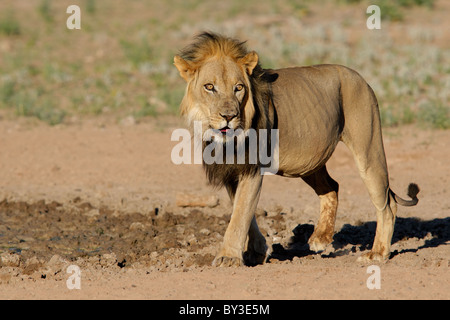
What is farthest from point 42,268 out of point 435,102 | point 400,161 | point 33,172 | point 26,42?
point 26,42

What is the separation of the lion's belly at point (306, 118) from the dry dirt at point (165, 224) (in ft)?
2.79

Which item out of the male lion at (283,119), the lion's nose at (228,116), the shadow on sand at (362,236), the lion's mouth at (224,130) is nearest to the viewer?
the lion's nose at (228,116)

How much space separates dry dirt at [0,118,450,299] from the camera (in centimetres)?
553

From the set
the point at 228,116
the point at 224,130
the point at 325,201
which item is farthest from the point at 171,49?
the point at 228,116

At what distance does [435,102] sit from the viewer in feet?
44.2

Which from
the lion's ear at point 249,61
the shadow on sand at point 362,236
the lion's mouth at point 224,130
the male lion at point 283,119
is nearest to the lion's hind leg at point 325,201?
the male lion at point 283,119

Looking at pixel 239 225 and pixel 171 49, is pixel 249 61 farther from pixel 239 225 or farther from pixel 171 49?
pixel 171 49

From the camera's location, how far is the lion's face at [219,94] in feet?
19.1

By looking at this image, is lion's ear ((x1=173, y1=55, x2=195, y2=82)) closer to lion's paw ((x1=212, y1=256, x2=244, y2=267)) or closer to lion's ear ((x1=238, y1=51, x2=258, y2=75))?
lion's ear ((x1=238, y1=51, x2=258, y2=75))

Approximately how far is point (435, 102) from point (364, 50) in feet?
12.4

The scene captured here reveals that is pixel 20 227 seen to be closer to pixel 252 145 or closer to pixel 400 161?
pixel 252 145

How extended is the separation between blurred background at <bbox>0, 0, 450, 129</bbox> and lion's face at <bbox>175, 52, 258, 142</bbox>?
6.82m

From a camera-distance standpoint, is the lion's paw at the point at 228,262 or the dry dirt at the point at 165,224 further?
the lion's paw at the point at 228,262

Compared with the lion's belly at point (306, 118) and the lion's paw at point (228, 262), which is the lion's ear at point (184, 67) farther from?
the lion's paw at point (228, 262)
